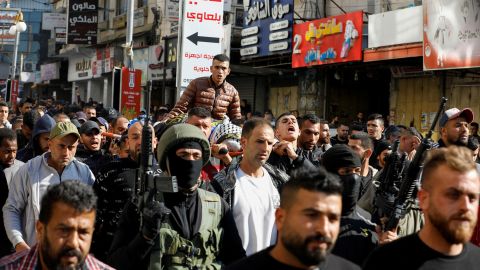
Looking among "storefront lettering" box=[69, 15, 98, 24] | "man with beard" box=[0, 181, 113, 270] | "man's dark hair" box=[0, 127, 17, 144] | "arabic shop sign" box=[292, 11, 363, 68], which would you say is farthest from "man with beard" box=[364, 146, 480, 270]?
"storefront lettering" box=[69, 15, 98, 24]

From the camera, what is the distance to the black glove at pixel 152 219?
13.0ft

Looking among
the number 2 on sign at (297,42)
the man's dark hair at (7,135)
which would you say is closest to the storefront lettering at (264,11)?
the number 2 on sign at (297,42)

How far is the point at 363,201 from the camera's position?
5793mm

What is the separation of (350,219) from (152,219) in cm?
141

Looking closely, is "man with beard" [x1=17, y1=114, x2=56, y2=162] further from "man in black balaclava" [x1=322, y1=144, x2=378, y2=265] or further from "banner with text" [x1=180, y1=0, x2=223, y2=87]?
"man in black balaclava" [x1=322, y1=144, x2=378, y2=265]

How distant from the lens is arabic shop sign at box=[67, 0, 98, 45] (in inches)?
1203

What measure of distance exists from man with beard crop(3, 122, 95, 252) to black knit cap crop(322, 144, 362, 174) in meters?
1.90

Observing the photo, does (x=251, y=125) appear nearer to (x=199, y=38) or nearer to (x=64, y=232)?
(x=64, y=232)

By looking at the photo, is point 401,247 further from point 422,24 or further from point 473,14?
point 422,24

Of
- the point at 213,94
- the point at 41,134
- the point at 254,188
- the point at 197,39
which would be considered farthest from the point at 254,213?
the point at 197,39

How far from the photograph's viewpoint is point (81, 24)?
30750mm

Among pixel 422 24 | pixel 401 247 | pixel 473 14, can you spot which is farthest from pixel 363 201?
pixel 422 24

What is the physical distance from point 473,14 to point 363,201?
31.2 feet

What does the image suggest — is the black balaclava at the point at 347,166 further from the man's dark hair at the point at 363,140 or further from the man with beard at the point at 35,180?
the man's dark hair at the point at 363,140
